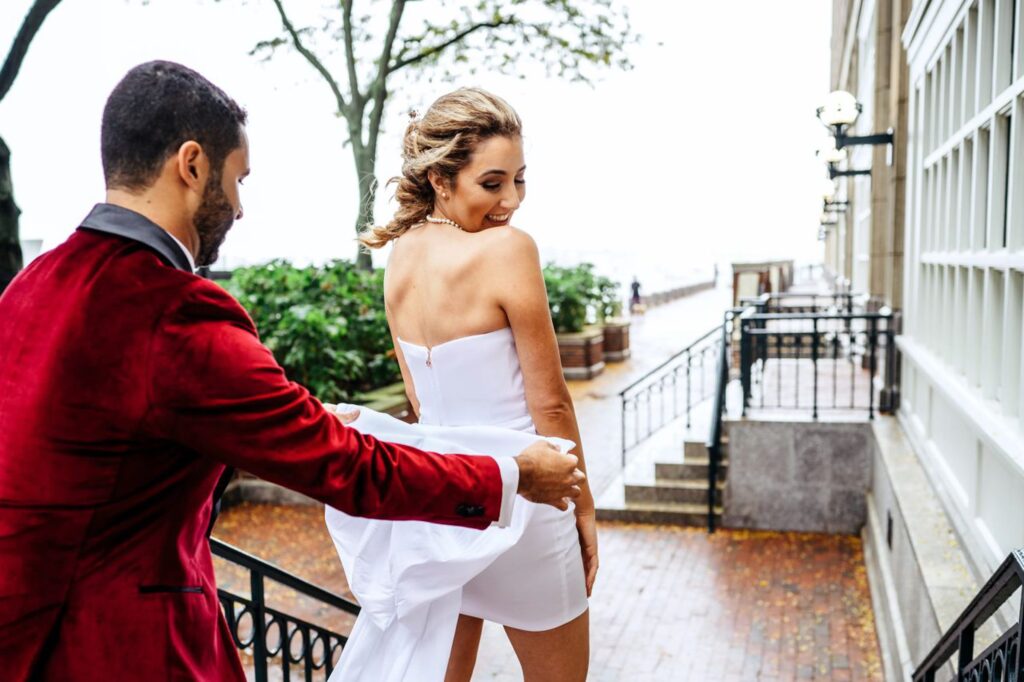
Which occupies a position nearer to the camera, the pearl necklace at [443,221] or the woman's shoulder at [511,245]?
the woman's shoulder at [511,245]

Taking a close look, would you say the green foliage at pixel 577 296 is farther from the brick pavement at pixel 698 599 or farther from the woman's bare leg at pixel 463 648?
the woman's bare leg at pixel 463 648

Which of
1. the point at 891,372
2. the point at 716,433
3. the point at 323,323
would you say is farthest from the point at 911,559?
the point at 323,323

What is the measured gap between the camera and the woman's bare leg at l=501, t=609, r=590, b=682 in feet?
7.16

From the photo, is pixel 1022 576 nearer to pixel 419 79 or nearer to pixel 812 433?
pixel 812 433

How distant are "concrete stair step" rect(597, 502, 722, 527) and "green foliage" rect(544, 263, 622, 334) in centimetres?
918

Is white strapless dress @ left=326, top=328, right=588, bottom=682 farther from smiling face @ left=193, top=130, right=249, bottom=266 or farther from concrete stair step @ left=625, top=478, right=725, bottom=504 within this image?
concrete stair step @ left=625, top=478, right=725, bottom=504

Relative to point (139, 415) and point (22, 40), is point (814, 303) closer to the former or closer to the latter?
point (22, 40)

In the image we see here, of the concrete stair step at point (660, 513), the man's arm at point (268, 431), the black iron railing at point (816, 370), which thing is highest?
the man's arm at point (268, 431)

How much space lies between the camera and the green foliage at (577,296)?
19.4 m

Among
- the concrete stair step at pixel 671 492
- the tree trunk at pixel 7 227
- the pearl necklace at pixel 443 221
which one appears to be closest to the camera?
the pearl necklace at pixel 443 221

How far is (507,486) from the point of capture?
1.71 metres

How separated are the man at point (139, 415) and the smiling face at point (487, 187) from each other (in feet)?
2.24

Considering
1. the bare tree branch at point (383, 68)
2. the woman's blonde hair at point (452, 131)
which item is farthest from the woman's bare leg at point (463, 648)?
the bare tree branch at point (383, 68)

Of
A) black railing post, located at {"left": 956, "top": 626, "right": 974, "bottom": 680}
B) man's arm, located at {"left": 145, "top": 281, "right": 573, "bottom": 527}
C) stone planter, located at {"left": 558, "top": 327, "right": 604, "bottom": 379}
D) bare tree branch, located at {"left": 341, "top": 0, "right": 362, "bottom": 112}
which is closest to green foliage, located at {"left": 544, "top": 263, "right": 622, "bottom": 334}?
stone planter, located at {"left": 558, "top": 327, "right": 604, "bottom": 379}
